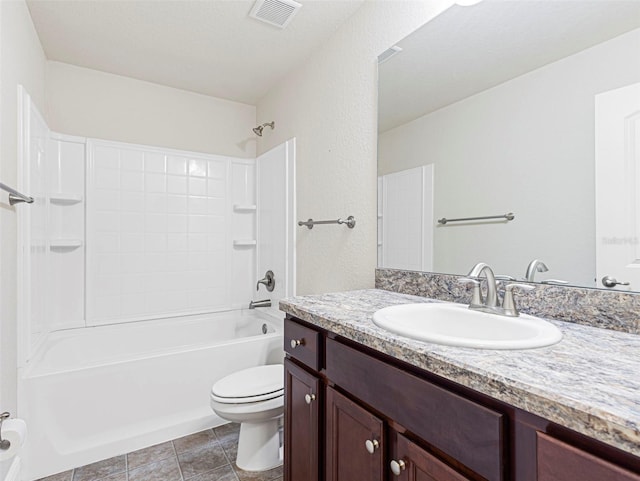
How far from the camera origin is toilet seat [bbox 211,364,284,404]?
165 centimetres

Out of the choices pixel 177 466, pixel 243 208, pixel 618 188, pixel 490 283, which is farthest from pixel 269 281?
pixel 618 188

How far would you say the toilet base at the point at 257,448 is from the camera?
1.72 metres

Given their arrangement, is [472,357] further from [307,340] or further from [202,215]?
[202,215]

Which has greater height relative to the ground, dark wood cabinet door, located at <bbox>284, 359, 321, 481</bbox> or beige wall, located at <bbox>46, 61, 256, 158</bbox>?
beige wall, located at <bbox>46, 61, 256, 158</bbox>

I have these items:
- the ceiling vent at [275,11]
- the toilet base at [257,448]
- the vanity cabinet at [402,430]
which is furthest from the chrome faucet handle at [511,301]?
the ceiling vent at [275,11]

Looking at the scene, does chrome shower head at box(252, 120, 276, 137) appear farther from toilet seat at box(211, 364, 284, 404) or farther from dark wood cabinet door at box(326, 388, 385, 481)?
dark wood cabinet door at box(326, 388, 385, 481)

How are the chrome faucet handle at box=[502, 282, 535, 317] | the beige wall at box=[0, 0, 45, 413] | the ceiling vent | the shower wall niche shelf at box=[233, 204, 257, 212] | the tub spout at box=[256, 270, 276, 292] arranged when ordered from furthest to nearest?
the shower wall niche shelf at box=[233, 204, 257, 212]
the tub spout at box=[256, 270, 276, 292]
the ceiling vent
the beige wall at box=[0, 0, 45, 413]
the chrome faucet handle at box=[502, 282, 535, 317]

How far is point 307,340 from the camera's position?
118 centimetres

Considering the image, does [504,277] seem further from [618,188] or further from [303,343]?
[303,343]

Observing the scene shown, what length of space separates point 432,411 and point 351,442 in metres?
0.35

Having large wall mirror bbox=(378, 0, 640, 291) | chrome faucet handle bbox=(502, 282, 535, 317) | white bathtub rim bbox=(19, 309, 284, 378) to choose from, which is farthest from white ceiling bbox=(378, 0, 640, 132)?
white bathtub rim bbox=(19, 309, 284, 378)

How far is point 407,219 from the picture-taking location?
158 cm

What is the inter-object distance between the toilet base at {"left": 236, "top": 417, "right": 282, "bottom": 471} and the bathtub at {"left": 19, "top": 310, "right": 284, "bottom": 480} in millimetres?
451

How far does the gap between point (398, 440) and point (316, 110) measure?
1905 mm
